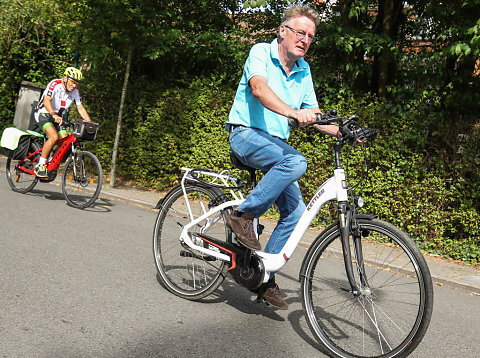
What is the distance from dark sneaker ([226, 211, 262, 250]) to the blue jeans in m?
0.06

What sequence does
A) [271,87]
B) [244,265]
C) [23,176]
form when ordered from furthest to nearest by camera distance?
[23,176] < [244,265] < [271,87]

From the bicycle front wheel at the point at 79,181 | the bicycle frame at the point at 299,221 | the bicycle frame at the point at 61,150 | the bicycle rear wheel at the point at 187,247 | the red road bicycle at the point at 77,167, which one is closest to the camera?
the bicycle frame at the point at 299,221

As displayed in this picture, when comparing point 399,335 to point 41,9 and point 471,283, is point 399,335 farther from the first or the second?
point 41,9

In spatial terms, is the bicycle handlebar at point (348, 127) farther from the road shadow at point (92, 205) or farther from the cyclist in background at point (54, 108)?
the cyclist in background at point (54, 108)

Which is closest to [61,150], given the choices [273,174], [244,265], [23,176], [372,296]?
[23,176]

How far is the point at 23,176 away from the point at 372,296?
7065mm

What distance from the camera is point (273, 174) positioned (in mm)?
3457

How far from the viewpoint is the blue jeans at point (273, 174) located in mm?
3439

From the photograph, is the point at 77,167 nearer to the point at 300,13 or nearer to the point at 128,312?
the point at 128,312

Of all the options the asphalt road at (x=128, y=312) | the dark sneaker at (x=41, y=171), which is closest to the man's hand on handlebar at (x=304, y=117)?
the asphalt road at (x=128, y=312)

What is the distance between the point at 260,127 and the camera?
3625 millimetres

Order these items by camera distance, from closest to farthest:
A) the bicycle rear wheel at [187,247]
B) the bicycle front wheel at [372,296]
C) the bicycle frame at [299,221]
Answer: the bicycle front wheel at [372,296], the bicycle frame at [299,221], the bicycle rear wheel at [187,247]

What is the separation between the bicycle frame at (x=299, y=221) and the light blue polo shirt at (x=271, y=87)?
0.50 m

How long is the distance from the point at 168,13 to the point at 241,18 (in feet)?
5.77
